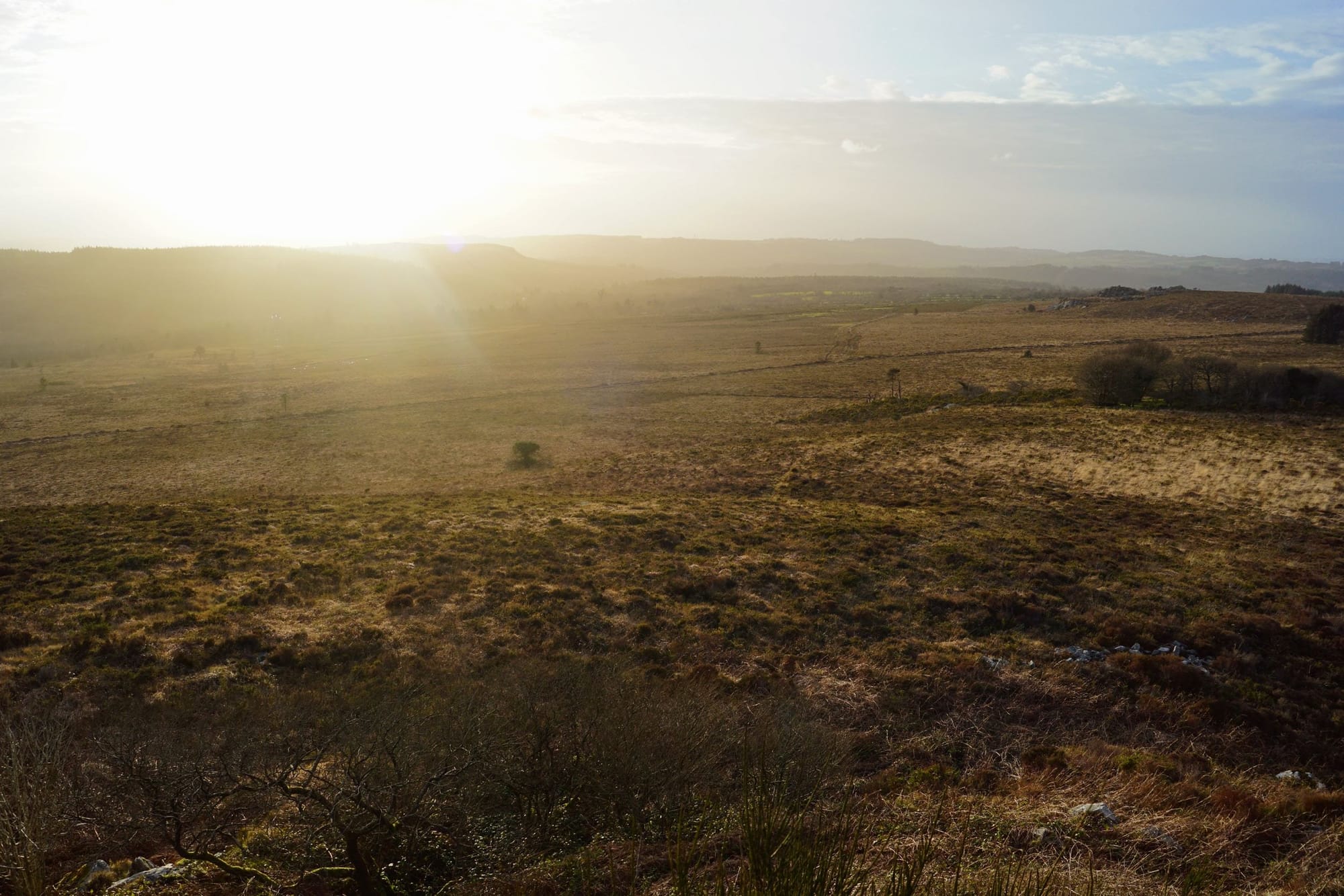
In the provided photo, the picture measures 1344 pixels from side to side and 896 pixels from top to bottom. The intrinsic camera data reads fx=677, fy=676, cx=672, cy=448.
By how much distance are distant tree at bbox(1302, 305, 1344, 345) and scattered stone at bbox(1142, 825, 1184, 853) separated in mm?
72809

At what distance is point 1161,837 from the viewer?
640cm

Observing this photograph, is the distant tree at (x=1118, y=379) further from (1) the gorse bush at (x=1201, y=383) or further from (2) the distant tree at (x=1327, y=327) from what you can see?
(2) the distant tree at (x=1327, y=327)

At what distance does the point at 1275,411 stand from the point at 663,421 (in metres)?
32.6

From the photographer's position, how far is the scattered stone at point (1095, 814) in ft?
22.8

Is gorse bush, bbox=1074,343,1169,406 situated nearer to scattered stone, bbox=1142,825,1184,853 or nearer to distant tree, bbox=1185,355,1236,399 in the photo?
distant tree, bbox=1185,355,1236,399

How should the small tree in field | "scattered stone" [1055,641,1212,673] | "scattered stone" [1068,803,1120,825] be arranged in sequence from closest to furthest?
"scattered stone" [1068,803,1120,825]
"scattered stone" [1055,641,1212,673]
the small tree in field

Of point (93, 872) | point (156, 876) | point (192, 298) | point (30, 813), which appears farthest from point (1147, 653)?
point (192, 298)

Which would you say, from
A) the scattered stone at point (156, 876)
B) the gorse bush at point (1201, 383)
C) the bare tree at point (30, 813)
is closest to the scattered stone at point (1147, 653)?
the scattered stone at point (156, 876)

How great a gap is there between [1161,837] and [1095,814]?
738mm

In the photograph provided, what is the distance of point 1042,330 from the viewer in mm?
81250

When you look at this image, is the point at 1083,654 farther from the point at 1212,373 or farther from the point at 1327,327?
the point at 1327,327

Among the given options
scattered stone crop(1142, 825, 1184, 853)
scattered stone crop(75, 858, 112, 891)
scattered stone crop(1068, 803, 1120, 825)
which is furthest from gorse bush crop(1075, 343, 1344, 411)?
scattered stone crop(75, 858, 112, 891)

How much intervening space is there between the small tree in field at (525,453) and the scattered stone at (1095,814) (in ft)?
96.3

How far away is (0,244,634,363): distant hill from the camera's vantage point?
397 feet
